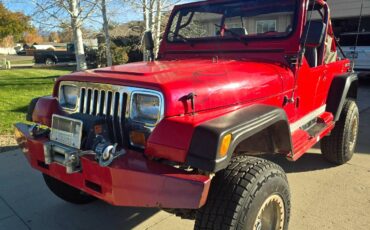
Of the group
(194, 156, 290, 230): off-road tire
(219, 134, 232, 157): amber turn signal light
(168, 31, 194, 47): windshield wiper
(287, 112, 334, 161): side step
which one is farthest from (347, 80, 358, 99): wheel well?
(219, 134, 232, 157): amber turn signal light

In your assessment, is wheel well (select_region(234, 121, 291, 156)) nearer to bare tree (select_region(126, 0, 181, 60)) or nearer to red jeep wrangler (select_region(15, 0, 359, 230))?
red jeep wrangler (select_region(15, 0, 359, 230))

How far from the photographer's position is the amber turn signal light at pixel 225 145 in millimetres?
2002

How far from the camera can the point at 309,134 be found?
3623 millimetres

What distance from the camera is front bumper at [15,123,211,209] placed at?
6.62 feet

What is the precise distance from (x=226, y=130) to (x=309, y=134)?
188 cm

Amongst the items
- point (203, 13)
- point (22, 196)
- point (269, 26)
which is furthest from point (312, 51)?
point (22, 196)

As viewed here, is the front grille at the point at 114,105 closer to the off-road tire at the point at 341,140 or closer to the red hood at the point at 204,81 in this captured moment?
the red hood at the point at 204,81

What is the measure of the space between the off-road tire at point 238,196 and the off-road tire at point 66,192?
5.61 feet

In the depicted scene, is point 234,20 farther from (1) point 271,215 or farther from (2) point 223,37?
(1) point 271,215

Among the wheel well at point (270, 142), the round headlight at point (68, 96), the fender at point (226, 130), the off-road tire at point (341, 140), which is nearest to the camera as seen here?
the fender at point (226, 130)

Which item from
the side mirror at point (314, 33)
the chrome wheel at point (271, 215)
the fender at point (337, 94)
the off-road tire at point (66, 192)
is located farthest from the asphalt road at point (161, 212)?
the side mirror at point (314, 33)

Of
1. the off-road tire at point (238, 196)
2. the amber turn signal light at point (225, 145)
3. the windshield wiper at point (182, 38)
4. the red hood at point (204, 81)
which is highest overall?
the windshield wiper at point (182, 38)

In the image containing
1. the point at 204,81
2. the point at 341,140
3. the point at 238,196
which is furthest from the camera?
the point at 341,140

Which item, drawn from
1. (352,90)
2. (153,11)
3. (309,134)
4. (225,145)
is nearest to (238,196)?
(225,145)
